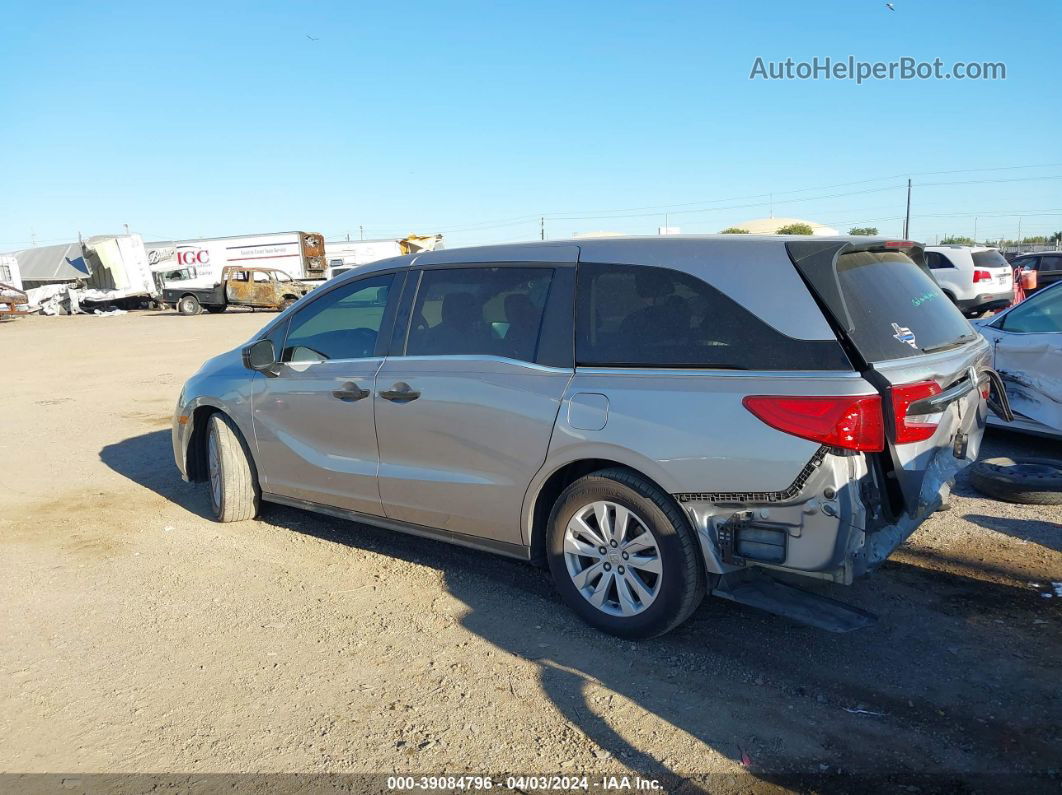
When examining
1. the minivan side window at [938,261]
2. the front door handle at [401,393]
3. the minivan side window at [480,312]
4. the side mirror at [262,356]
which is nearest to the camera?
the minivan side window at [480,312]

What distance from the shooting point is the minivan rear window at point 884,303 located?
336cm

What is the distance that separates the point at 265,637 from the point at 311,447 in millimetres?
1344

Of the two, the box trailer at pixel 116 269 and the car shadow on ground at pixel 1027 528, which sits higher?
the box trailer at pixel 116 269

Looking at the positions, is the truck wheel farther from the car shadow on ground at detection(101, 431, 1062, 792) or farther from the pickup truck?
the pickup truck

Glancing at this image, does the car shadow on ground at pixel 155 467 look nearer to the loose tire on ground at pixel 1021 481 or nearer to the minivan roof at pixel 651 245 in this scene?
the minivan roof at pixel 651 245

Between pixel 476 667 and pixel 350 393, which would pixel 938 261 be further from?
pixel 476 667

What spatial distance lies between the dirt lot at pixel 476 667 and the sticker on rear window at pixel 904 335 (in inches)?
52.6

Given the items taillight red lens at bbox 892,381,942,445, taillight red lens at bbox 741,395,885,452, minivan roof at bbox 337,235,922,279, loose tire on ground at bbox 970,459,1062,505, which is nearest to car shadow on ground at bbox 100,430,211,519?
minivan roof at bbox 337,235,922,279

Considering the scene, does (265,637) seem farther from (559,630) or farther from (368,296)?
(368,296)

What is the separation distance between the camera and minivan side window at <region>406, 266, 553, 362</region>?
4090 mm

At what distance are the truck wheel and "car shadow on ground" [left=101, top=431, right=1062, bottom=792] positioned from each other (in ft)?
5.93

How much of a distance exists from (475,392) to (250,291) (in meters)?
31.8

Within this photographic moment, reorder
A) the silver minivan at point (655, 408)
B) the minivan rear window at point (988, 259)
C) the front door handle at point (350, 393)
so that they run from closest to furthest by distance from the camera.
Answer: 1. the silver minivan at point (655, 408)
2. the front door handle at point (350, 393)
3. the minivan rear window at point (988, 259)

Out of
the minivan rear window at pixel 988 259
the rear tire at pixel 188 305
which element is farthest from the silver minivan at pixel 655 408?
the rear tire at pixel 188 305
